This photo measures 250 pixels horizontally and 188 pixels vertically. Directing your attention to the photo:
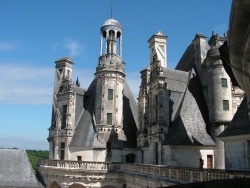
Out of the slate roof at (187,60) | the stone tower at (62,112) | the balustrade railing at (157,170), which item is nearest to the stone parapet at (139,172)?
the balustrade railing at (157,170)

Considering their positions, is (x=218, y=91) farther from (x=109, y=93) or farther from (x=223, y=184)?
(x=223, y=184)

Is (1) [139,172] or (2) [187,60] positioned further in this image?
(2) [187,60]

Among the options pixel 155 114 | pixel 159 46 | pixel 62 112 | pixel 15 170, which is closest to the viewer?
pixel 155 114

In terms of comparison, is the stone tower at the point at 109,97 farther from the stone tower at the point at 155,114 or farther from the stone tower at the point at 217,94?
the stone tower at the point at 217,94

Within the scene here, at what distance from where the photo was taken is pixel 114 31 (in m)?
35.1

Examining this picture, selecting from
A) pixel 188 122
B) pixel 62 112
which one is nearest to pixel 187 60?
pixel 188 122

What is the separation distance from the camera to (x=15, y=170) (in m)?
31.6

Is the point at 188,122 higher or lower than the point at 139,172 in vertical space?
higher

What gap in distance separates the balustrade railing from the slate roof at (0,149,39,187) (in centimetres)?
170

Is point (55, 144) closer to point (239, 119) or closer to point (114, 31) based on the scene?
point (114, 31)

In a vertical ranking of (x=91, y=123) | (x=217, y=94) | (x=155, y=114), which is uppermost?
(x=217, y=94)

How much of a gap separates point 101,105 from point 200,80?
33.6ft

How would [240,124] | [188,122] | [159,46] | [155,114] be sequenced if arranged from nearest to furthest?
[240,124] < [188,122] < [155,114] < [159,46]

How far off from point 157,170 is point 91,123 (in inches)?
559
